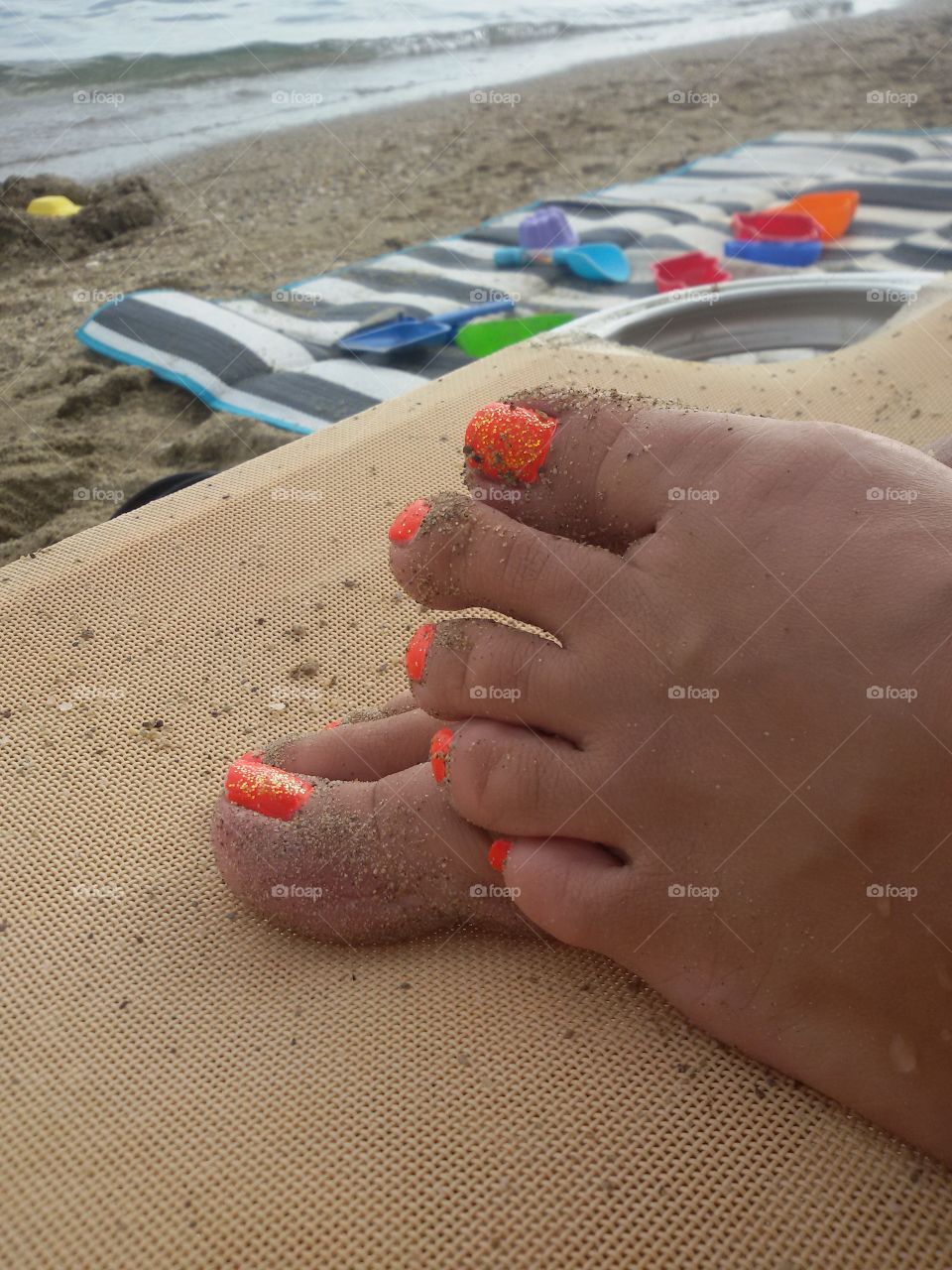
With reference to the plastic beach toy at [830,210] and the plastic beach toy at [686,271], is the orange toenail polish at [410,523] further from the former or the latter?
the plastic beach toy at [830,210]

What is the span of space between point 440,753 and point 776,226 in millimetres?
3076

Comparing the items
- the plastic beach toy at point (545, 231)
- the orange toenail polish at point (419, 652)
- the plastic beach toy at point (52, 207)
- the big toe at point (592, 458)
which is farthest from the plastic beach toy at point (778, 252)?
the orange toenail polish at point (419, 652)

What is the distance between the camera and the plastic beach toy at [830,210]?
3.59m

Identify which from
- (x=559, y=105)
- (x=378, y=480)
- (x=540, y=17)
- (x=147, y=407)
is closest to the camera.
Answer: (x=378, y=480)

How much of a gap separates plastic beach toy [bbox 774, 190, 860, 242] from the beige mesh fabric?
2787 mm

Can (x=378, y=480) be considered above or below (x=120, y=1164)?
above

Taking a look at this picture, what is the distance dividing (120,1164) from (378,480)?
101 centimetres

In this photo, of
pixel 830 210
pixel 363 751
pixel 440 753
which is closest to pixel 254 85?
pixel 830 210

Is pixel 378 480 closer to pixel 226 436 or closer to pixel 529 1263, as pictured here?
pixel 226 436

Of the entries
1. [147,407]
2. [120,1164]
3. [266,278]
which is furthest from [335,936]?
[266,278]

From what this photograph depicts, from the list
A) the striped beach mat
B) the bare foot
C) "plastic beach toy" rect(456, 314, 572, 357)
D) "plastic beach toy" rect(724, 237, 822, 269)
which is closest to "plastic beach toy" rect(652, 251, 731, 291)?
the striped beach mat

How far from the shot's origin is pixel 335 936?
3.45 feet

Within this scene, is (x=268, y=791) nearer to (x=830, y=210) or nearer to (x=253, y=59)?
(x=830, y=210)

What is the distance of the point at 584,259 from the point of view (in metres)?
3.31
